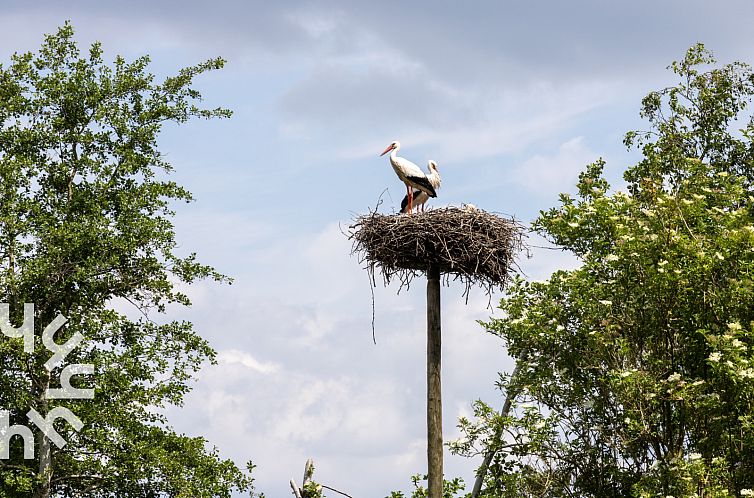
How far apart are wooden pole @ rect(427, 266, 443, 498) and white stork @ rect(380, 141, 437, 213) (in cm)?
211

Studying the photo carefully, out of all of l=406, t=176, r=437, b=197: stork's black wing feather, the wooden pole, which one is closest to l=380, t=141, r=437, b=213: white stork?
l=406, t=176, r=437, b=197: stork's black wing feather

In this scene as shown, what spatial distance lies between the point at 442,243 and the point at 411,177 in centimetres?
249

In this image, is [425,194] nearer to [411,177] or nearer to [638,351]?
[411,177]

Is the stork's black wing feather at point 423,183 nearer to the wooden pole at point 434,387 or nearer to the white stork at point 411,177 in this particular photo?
the white stork at point 411,177

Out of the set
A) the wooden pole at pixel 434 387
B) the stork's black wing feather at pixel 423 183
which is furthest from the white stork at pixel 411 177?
the wooden pole at pixel 434 387

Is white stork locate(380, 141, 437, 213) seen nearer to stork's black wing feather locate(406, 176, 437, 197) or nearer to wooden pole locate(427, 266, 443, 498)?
stork's black wing feather locate(406, 176, 437, 197)

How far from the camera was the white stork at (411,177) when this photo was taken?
17734 mm

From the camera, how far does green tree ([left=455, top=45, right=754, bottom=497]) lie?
15102mm

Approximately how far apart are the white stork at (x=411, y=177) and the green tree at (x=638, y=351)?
238cm

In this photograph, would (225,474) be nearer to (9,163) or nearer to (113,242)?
(113,242)

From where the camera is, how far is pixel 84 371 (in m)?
19.5

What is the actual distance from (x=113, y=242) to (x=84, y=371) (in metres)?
2.21

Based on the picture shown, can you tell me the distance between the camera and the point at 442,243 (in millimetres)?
15484

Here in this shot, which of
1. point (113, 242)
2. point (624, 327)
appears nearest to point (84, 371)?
point (113, 242)
